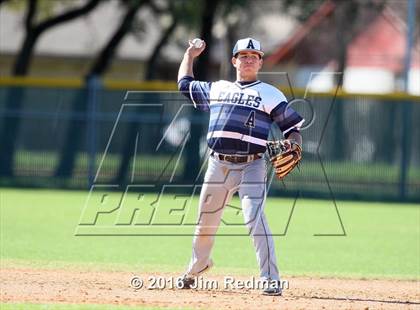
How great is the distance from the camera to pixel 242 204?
→ 9531 mm

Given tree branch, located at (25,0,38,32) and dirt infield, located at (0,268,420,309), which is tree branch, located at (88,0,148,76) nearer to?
tree branch, located at (25,0,38,32)

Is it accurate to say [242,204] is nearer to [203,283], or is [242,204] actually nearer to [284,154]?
[284,154]

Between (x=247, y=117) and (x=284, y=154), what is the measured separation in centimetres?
51

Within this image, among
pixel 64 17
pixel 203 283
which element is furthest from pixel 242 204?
pixel 64 17

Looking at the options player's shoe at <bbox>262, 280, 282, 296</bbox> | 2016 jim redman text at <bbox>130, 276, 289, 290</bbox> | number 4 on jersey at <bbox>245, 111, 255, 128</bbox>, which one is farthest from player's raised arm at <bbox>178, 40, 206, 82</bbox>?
player's shoe at <bbox>262, 280, 282, 296</bbox>

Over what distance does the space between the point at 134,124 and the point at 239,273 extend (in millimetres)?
12382

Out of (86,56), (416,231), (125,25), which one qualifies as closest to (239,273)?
(416,231)

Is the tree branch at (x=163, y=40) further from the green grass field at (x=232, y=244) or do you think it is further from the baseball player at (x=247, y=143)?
the baseball player at (x=247, y=143)

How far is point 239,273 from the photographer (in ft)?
37.8

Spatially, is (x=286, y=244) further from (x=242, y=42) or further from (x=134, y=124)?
(x=134, y=124)

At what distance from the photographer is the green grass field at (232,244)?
12211mm

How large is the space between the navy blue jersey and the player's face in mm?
120

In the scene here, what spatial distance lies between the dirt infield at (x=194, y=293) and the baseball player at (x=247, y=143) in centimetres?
46

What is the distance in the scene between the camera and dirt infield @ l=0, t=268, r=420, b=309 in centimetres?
880
